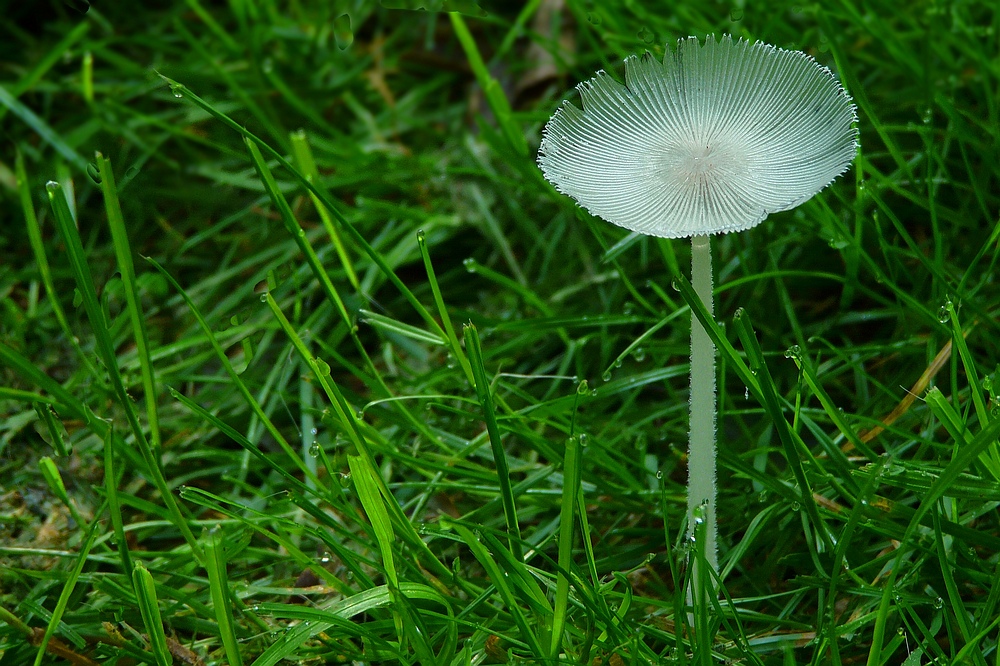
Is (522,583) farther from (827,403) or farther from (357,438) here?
(827,403)

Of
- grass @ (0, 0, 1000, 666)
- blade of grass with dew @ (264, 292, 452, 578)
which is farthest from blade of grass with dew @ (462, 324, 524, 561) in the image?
blade of grass with dew @ (264, 292, 452, 578)

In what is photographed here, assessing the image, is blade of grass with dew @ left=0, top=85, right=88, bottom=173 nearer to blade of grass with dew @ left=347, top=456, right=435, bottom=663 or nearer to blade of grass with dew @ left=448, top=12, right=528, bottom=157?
blade of grass with dew @ left=448, top=12, right=528, bottom=157

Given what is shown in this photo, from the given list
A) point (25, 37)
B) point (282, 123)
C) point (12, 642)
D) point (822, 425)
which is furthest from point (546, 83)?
point (12, 642)

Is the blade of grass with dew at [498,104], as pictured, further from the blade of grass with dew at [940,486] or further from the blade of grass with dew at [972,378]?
the blade of grass with dew at [940,486]

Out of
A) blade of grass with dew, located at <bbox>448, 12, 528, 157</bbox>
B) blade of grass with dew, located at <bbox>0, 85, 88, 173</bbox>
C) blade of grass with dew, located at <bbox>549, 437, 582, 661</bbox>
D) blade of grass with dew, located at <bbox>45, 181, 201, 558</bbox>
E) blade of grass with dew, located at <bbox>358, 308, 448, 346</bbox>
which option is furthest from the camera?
blade of grass with dew, located at <bbox>0, 85, 88, 173</bbox>

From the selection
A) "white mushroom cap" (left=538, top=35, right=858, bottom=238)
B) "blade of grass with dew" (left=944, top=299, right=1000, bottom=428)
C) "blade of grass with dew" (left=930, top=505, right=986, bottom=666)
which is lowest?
"blade of grass with dew" (left=930, top=505, right=986, bottom=666)

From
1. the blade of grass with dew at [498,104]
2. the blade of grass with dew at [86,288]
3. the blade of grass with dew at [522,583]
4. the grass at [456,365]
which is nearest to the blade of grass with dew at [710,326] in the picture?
the grass at [456,365]
